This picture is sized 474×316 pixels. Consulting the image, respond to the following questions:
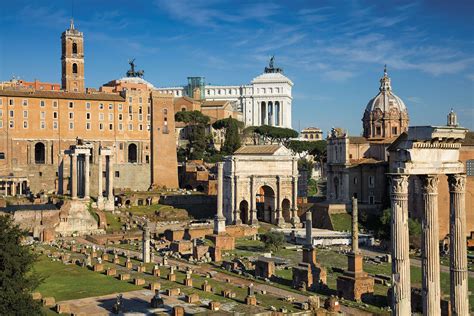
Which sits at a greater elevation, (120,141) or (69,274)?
(120,141)

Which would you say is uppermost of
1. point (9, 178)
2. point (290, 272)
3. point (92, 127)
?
point (92, 127)

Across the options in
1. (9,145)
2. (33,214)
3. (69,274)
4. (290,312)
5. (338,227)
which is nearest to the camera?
(290,312)

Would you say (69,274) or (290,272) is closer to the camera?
(69,274)

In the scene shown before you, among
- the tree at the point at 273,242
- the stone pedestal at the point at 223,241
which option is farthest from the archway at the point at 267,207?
the tree at the point at 273,242

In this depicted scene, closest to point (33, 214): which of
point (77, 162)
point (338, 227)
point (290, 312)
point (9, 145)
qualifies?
point (77, 162)

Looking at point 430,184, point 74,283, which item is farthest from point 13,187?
point 430,184

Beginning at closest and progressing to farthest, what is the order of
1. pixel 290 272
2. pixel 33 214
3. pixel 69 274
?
pixel 69 274 < pixel 290 272 < pixel 33 214

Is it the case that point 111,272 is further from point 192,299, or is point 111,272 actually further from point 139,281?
point 192,299

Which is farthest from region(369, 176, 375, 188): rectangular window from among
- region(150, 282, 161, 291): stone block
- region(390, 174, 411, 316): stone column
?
region(390, 174, 411, 316): stone column

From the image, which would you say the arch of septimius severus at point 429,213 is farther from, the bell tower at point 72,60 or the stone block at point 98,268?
the bell tower at point 72,60

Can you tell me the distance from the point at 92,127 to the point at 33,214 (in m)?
21.5

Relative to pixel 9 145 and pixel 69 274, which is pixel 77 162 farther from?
pixel 69 274

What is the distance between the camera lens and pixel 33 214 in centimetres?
5166

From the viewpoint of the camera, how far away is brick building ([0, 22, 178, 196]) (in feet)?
218
